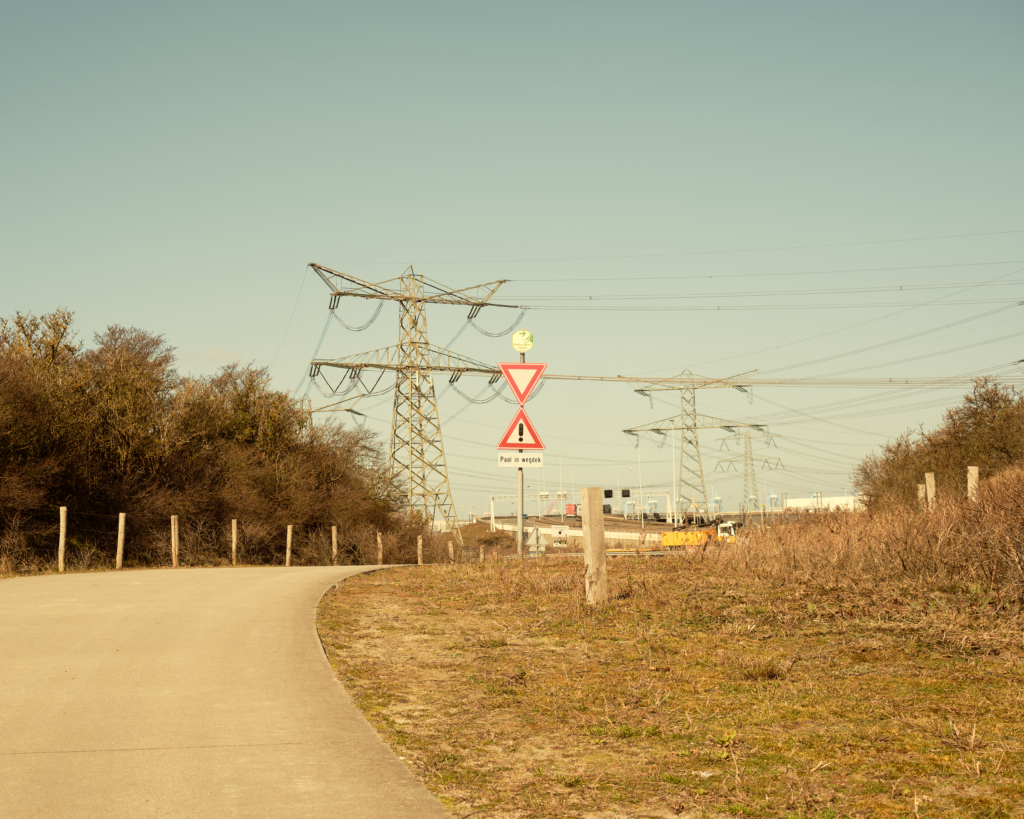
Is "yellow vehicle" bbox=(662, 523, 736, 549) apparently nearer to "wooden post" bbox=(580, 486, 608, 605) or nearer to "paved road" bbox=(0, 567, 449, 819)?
"wooden post" bbox=(580, 486, 608, 605)

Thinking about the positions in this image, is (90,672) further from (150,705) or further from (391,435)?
(391,435)

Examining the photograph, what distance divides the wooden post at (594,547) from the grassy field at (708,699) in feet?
0.78

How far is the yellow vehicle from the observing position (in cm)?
1644

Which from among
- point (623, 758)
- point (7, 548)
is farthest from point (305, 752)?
point (7, 548)

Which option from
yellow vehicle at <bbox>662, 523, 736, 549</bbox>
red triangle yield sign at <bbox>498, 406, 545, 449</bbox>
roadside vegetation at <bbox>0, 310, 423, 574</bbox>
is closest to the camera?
red triangle yield sign at <bbox>498, 406, 545, 449</bbox>

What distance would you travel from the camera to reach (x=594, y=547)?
11.1 meters

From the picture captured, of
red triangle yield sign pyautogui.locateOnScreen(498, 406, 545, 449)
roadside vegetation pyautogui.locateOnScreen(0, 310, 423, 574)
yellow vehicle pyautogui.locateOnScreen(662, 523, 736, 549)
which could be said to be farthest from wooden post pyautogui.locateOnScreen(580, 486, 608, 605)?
roadside vegetation pyautogui.locateOnScreen(0, 310, 423, 574)

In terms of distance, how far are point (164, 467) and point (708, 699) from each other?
91.2ft

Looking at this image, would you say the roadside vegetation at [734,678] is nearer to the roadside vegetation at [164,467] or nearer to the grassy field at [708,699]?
the grassy field at [708,699]

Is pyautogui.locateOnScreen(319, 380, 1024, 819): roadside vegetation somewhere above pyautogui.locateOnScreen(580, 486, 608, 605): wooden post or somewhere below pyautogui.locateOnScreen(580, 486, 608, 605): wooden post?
below

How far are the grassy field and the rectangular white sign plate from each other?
6.44 ft

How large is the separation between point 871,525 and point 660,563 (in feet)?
12.6

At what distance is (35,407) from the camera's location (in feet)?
83.1

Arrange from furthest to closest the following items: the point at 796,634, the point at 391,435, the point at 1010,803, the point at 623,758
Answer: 1. the point at 391,435
2. the point at 796,634
3. the point at 623,758
4. the point at 1010,803
